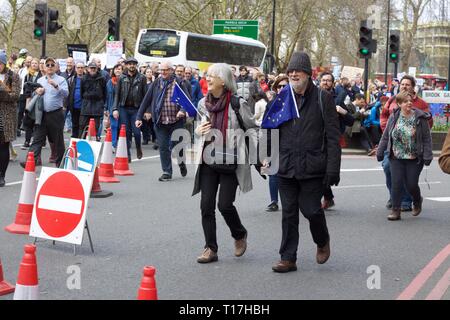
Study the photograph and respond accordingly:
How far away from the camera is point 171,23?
6481 cm

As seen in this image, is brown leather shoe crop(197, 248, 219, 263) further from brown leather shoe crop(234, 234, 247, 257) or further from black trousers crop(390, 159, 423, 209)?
black trousers crop(390, 159, 423, 209)

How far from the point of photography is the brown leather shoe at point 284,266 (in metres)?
7.46

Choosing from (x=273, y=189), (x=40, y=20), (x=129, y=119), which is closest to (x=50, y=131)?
(x=129, y=119)

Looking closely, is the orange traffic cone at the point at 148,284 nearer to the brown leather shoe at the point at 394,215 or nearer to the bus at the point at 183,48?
the brown leather shoe at the point at 394,215

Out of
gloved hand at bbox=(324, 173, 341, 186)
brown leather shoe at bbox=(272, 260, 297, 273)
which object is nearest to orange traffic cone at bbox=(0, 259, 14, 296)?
brown leather shoe at bbox=(272, 260, 297, 273)

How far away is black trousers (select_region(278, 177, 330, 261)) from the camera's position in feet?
24.2

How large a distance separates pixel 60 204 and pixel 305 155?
232 centimetres

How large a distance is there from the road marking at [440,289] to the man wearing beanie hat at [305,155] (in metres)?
1.12

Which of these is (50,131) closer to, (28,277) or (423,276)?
(423,276)

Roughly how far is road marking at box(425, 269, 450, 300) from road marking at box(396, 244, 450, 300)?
0.12 m

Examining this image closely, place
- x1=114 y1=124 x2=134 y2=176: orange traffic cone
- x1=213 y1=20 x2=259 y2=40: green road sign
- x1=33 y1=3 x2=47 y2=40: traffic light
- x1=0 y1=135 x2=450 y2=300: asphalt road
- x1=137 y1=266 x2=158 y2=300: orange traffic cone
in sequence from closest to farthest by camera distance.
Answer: x1=137 y1=266 x2=158 y2=300: orange traffic cone
x1=0 y1=135 x2=450 y2=300: asphalt road
x1=114 y1=124 x2=134 y2=176: orange traffic cone
x1=33 y1=3 x2=47 y2=40: traffic light
x1=213 y1=20 x2=259 y2=40: green road sign

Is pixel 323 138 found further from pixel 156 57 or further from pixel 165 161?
pixel 156 57
